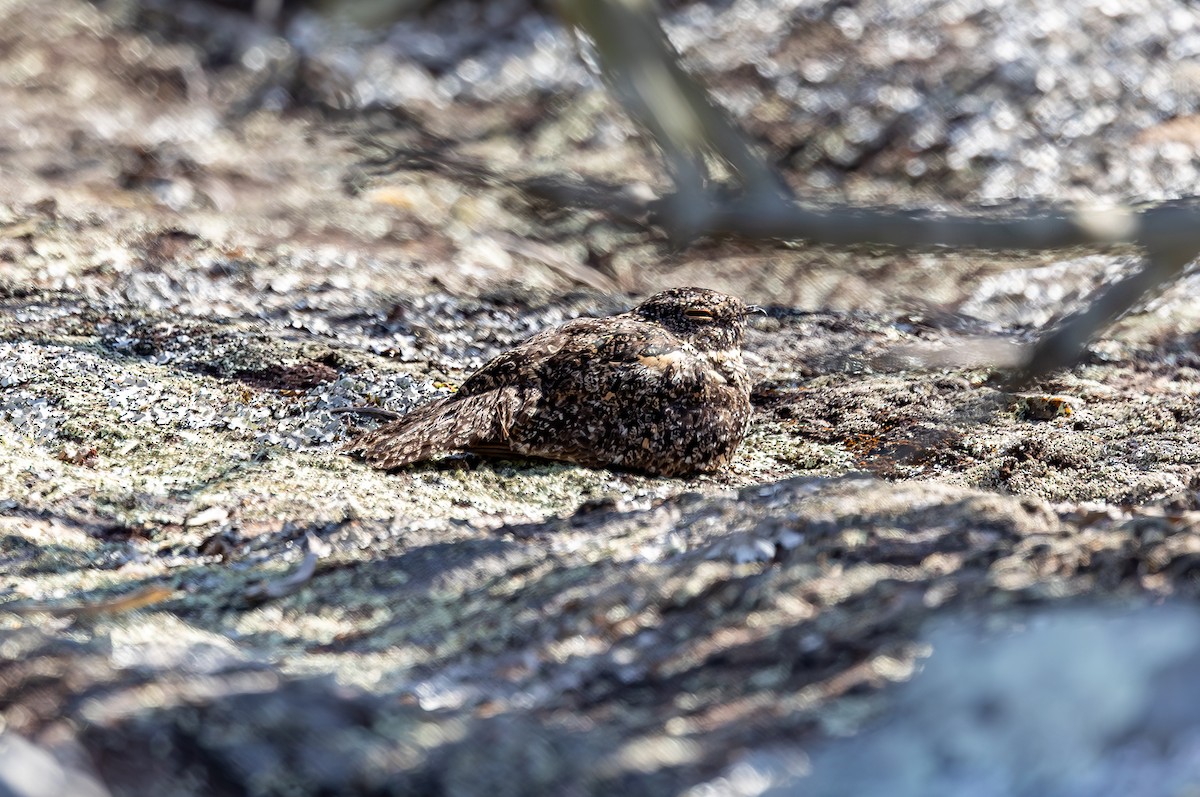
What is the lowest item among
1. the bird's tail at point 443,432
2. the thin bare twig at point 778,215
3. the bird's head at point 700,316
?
the bird's tail at point 443,432

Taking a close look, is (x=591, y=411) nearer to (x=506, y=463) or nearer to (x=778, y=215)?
(x=506, y=463)

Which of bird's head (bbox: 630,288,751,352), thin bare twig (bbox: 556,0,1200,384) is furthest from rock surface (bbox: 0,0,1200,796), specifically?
bird's head (bbox: 630,288,751,352)

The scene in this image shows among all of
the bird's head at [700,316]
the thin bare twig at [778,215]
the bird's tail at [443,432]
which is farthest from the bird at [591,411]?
the thin bare twig at [778,215]

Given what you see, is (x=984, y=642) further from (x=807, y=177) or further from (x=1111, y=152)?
(x=1111, y=152)

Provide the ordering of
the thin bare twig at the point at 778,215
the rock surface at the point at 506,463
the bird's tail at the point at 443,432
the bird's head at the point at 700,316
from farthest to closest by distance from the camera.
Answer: the bird's head at the point at 700,316, the bird's tail at the point at 443,432, the rock surface at the point at 506,463, the thin bare twig at the point at 778,215

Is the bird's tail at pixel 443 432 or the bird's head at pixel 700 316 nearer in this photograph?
the bird's tail at pixel 443 432

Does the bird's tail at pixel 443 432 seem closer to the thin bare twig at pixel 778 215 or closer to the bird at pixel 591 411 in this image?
the bird at pixel 591 411

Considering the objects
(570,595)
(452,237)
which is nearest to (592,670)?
(570,595)

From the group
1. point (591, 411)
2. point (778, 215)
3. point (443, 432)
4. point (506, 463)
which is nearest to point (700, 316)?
point (591, 411)

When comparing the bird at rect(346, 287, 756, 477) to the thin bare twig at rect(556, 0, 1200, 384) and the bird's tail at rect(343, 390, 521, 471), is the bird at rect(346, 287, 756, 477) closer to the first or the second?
the bird's tail at rect(343, 390, 521, 471)
